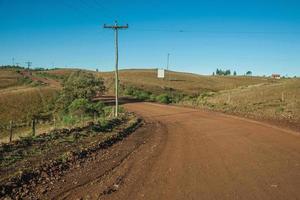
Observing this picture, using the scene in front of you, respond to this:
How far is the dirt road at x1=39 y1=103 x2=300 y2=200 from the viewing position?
6371 millimetres

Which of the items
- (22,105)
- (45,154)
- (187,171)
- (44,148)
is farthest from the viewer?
(22,105)

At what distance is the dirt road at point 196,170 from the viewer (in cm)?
637

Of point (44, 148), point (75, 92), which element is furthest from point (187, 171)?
point (75, 92)

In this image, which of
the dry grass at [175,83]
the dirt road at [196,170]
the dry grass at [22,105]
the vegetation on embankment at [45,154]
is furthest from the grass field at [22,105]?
the dirt road at [196,170]

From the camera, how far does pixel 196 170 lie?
8070 mm

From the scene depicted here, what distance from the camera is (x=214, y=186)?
22.3 feet

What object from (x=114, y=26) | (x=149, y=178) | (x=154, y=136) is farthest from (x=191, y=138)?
(x=114, y=26)

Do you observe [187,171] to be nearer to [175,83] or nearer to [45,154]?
[45,154]

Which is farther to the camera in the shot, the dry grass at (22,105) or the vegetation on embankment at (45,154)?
the dry grass at (22,105)

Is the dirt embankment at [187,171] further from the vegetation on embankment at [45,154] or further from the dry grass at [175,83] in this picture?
the dry grass at [175,83]

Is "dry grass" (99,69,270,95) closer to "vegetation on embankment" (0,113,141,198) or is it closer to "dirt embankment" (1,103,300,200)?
"vegetation on embankment" (0,113,141,198)

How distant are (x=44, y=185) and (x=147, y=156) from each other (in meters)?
3.72

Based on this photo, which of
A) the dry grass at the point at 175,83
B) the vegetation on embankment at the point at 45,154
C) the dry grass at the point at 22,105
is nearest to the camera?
the vegetation on embankment at the point at 45,154

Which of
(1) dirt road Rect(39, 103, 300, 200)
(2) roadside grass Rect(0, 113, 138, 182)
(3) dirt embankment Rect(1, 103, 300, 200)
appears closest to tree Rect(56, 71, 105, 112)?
(2) roadside grass Rect(0, 113, 138, 182)
